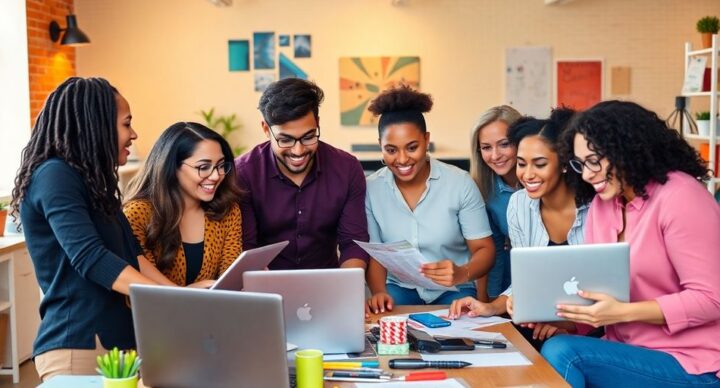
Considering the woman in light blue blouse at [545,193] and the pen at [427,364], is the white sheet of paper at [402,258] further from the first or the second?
the pen at [427,364]

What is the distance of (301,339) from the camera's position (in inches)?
88.6

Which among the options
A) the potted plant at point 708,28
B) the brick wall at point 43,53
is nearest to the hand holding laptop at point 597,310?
the potted plant at point 708,28

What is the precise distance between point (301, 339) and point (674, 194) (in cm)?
114

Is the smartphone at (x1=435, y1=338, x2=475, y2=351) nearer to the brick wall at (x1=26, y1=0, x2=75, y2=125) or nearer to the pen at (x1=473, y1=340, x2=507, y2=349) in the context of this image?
the pen at (x1=473, y1=340, x2=507, y2=349)

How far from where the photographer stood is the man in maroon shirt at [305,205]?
3.30 meters

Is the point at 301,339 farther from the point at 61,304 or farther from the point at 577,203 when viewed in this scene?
the point at 577,203

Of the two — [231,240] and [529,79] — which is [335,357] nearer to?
[231,240]

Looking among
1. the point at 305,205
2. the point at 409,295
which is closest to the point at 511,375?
the point at 409,295

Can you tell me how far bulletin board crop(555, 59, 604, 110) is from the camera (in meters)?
8.28

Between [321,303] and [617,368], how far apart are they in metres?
0.86

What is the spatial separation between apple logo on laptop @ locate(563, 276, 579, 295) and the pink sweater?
26 cm

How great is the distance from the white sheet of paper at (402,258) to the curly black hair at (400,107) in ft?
2.05

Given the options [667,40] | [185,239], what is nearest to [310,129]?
[185,239]

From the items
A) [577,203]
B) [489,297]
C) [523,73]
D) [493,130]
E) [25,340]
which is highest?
[523,73]
